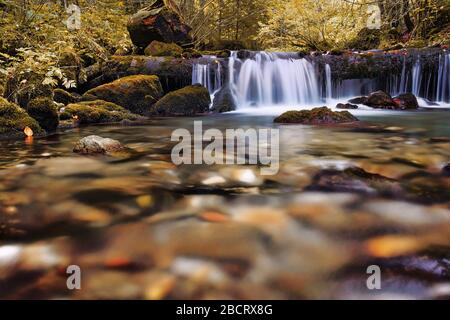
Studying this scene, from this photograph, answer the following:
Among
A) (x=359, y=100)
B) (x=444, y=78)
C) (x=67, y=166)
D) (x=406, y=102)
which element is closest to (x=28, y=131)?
(x=67, y=166)

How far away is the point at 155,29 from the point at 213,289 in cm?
1487

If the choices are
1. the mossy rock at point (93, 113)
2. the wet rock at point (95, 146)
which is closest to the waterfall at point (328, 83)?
the mossy rock at point (93, 113)

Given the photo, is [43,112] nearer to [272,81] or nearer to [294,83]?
[272,81]

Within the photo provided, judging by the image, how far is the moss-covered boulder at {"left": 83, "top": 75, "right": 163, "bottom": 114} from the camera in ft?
33.8

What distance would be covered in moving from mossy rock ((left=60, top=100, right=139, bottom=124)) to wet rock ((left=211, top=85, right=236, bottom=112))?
283cm

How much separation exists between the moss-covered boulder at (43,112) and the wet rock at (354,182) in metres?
5.51

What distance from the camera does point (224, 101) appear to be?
11.4m

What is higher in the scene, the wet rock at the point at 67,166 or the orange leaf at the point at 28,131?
the orange leaf at the point at 28,131

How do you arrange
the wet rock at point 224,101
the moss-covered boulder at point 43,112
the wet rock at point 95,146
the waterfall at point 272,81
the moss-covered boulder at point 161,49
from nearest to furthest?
the wet rock at point 95,146
the moss-covered boulder at point 43,112
the wet rock at point 224,101
the waterfall at point 272,81
the moss-covered boulder at point 161,49

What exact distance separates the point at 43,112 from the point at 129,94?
363 centimetres

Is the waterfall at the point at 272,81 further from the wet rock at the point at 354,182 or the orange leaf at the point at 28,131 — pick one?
the wet rock at the point at 354,182

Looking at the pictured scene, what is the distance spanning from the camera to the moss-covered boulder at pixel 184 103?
1045 cm

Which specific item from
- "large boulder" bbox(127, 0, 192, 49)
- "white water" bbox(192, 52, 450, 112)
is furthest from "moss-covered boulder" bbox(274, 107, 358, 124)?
"large boulder" bbox(127, 0, 192, 49)

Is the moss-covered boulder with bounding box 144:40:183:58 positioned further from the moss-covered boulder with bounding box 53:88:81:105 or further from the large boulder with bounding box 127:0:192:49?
the moss-covered boulder with bounding box 53:88:81:105
